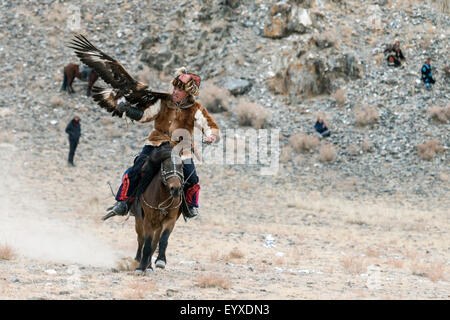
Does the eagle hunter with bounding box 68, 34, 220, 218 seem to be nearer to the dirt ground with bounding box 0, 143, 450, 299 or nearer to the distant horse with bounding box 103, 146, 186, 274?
the distant horse with bounding box 103, 146, 186, 274

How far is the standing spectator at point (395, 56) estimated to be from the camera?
26.9m

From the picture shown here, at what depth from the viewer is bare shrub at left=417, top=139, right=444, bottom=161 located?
23078mm

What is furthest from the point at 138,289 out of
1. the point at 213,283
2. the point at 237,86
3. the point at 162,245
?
the point at 237,86

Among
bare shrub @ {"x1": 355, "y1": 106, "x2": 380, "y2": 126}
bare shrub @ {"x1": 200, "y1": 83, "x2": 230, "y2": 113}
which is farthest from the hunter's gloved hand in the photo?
bare shrub @ {"x1": 355, "y1": 106, "x2": 380, "y2": 126}

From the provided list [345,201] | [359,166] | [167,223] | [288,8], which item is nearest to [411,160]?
[359,166]

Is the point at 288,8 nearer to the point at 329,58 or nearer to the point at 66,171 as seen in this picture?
the point at 329,58

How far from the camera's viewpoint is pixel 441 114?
2469cm

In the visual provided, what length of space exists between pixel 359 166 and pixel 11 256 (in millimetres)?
16214

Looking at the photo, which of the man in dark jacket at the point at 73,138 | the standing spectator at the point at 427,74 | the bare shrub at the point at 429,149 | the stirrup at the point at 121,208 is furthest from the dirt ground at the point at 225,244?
the standing spectator at the point at 427,74

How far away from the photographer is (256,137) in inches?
985

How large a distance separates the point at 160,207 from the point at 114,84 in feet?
5.86

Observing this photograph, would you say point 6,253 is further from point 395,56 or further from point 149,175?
point 395,56

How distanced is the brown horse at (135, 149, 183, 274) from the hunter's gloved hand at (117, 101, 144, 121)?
2.46 ft

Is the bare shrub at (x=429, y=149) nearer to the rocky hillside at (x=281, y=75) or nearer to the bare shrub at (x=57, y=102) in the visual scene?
the rocky hillside at (x=281, y=75)
